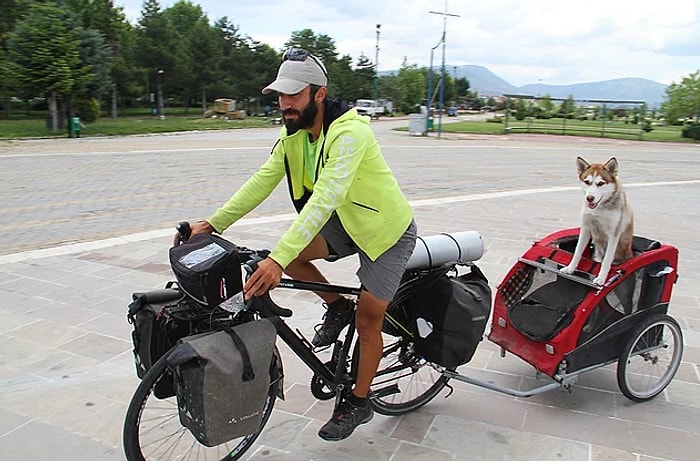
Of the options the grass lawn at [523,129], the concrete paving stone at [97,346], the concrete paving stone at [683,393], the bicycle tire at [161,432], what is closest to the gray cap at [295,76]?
the bicycle tire at [161,432]

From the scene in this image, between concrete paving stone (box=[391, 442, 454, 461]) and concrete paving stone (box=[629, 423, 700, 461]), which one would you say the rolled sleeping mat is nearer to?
concrete paving stone (box=[391, 442, 454, 461])

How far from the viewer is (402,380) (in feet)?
12.3

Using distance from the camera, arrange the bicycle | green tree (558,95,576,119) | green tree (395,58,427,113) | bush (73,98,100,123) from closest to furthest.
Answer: the bicycle < bush (73,98,100,123) < green tree (558,95,576,119) < green tree (395,58,427,113)

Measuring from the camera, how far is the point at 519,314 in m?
3.93

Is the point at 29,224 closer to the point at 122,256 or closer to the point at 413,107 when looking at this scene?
the point at 122,256

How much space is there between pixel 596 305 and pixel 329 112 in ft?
6.40

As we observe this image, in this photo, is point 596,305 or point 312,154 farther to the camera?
point 596,305

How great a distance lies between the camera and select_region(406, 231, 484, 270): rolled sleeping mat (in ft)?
11.2

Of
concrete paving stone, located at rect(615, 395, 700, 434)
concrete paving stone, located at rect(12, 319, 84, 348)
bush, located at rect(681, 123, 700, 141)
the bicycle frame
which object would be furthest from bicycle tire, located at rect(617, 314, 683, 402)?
bush, located at rect(681, 123, 700, 141)

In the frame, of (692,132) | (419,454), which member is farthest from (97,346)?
(692,132)

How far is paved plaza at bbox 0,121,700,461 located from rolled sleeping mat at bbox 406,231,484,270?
0.93 m

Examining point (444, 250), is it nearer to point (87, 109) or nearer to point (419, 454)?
point (419, 454)

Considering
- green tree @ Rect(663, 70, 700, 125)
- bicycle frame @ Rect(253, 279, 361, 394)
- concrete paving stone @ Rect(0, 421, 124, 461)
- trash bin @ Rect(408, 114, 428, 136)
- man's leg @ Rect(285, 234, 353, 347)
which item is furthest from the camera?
green tree @ Rect(663, 70, 700, 125)

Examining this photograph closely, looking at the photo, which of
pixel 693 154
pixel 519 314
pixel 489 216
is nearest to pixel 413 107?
pixel 693 154
